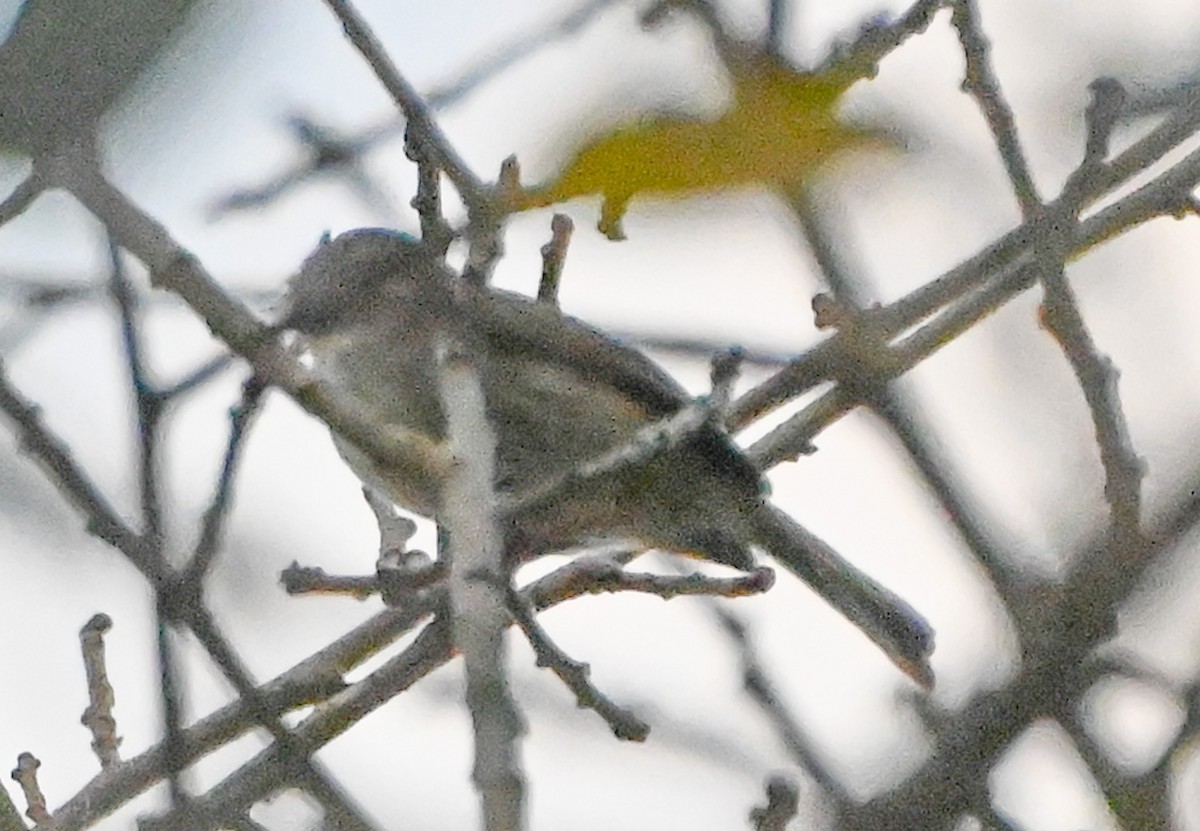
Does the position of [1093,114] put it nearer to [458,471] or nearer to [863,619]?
[458,471]

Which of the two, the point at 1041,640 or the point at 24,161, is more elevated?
the point at 24,161

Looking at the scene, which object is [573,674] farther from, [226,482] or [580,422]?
[580,422]

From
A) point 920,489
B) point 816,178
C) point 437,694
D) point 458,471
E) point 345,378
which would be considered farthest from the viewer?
point 345,378

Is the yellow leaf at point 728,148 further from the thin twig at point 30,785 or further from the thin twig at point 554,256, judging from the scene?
the thin twig at point 30,785

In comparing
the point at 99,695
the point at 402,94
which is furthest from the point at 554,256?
the point at 99,695

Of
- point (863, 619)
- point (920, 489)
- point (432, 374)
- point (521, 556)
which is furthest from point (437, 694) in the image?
point (920, 489)

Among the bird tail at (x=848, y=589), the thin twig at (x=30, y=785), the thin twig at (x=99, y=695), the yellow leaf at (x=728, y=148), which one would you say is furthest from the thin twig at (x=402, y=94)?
the bird tail at (x=848, y=589)

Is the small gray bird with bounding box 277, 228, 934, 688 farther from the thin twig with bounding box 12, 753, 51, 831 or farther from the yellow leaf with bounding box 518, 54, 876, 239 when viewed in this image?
the yellow leaf with bounding box 518, 54, 876, 239
